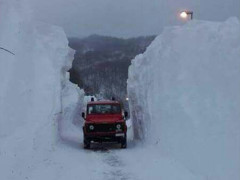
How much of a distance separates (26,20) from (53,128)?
26.7ft

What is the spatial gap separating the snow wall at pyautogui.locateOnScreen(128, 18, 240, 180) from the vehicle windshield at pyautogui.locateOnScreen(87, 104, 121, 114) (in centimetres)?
146

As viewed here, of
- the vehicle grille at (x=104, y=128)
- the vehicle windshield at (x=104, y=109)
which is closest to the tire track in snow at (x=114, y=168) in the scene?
the vehicle grille at (x=104, y=128)

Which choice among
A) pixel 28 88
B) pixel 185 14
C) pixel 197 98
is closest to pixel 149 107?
pixel 185 14

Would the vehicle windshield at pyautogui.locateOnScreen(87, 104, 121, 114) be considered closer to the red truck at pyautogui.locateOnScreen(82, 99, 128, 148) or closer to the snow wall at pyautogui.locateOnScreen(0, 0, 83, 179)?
the red truck at pyautogui.locateOnScreen(82, 99, 128, 148)

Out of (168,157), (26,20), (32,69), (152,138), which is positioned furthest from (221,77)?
(26,20)

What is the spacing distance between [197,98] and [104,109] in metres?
8.01

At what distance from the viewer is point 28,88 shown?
83.4 ft

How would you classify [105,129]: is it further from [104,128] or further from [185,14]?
[185,14]

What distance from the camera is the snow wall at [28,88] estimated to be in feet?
57.3

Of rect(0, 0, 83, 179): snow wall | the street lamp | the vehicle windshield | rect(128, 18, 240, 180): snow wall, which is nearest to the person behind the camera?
rect(128, 18, 240, 180): snow wall

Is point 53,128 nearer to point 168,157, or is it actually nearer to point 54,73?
point 54,73

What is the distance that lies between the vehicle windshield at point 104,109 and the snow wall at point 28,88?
1.67 meters

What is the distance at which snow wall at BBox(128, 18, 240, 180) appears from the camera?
15366mm

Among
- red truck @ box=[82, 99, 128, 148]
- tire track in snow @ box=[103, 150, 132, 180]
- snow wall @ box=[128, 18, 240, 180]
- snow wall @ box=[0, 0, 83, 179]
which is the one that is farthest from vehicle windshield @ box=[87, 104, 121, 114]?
tire track in snow @ box=[103, 150, 132, 180]
